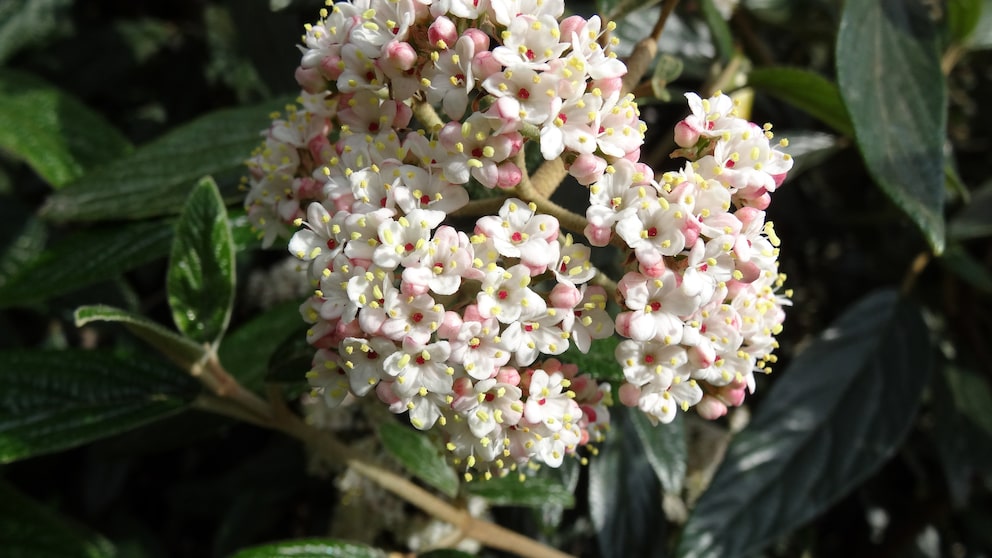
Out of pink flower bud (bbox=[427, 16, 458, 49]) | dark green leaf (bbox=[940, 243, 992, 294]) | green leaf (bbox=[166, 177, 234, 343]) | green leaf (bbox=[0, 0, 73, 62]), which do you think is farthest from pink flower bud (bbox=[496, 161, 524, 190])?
green leaf (bbox=[0, 0, 73, 62])

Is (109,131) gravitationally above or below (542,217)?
below

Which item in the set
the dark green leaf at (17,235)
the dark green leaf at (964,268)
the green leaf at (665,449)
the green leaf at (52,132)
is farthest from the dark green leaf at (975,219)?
the dark green leaf at (17,235)

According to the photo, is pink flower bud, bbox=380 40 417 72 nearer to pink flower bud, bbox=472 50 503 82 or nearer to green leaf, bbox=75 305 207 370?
pink flower bud, bbox=472 50 503 82

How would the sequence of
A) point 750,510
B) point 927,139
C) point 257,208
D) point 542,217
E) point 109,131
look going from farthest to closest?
1. point 109,131
2. point 750,510
3. point 927,139
4. point 257,208
5. point 542,217

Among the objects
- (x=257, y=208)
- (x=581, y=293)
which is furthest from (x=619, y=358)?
(x=257, y=208)

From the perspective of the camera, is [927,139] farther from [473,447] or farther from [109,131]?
[109,131]

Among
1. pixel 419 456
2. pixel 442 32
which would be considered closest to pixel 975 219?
pixel 419 456
